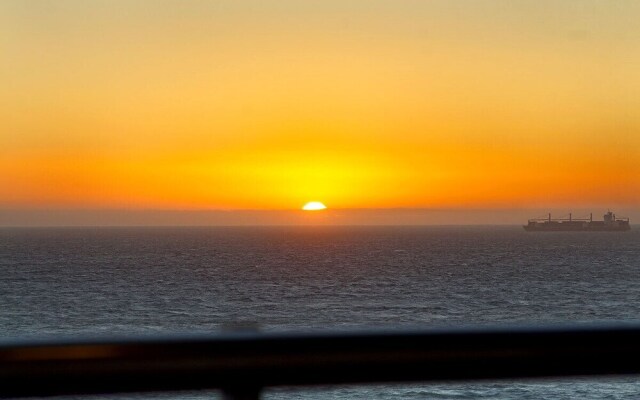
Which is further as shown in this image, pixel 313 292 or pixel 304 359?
pixel 313 292

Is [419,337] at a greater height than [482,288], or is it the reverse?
[419,337]

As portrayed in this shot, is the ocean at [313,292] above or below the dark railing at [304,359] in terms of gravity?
below

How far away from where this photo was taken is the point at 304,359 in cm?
207

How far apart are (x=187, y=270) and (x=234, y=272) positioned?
6598 millimetres

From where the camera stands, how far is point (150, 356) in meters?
2.01

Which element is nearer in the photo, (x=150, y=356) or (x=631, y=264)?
(x=150, y=356)

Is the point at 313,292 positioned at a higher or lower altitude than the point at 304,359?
lower

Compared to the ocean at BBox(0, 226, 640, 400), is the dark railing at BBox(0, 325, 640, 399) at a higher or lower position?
higher

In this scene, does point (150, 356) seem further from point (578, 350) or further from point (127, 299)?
point (127, 299)

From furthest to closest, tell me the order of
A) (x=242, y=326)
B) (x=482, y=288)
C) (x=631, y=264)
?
(x=631, y=264) < (x=482, y=288) < (x=242, y=326)

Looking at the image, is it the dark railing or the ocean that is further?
the ocean

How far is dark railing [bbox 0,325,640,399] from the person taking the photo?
1.97 meters

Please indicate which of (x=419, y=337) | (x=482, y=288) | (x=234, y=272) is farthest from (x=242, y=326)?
(x=234, y=272)

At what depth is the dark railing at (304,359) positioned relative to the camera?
197 centimetres
